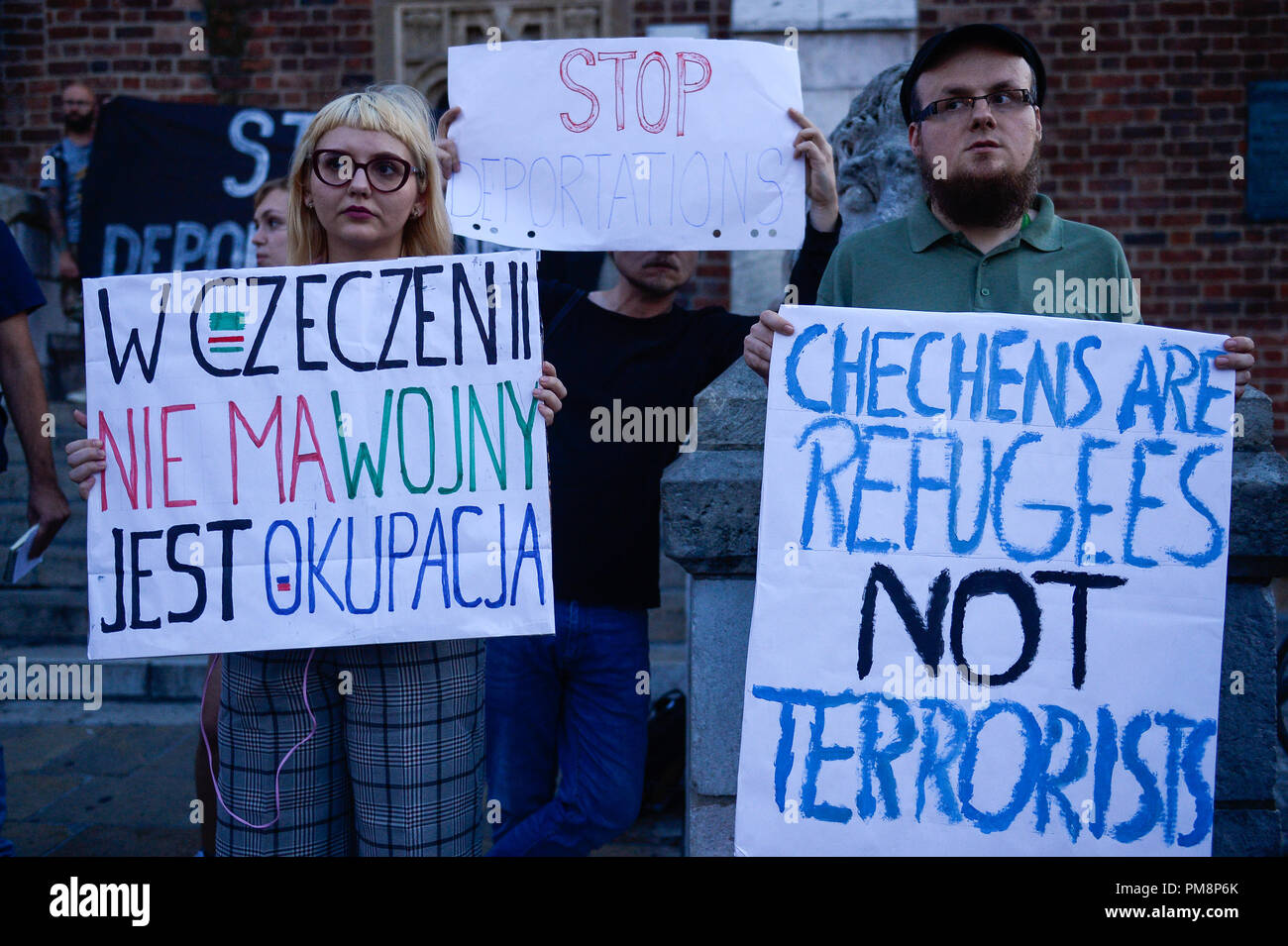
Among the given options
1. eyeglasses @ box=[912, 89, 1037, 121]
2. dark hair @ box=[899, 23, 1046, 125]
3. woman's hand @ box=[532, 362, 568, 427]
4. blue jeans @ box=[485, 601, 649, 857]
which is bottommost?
blue jeans @ box=[485, 601, 649, 857]

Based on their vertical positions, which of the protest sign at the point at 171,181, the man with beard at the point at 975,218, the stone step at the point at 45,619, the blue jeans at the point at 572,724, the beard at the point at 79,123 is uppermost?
the beard at the point at 79,123

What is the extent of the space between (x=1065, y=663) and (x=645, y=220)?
1321 millimetres

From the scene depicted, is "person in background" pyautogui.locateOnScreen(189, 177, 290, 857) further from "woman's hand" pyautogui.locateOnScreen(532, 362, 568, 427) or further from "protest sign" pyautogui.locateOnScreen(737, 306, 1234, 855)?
"protest sign" pyautogui.locateOnScreen(737, 306, 1234, 855)

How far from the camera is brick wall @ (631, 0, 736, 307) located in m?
6.32

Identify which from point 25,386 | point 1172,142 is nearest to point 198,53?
point 25,386

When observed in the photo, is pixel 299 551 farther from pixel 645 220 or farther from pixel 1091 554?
pixel 1091 554

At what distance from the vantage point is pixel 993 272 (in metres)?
2.07

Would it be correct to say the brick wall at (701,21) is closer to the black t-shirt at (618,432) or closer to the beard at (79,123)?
the beard at (79,123)

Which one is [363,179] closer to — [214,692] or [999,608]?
[214,692]

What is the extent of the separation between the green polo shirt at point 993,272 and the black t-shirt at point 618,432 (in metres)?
0.52

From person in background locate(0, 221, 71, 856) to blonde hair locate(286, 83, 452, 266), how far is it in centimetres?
98

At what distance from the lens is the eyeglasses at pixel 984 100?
2.02m

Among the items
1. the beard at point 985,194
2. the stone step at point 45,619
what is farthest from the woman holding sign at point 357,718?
the stone step at point 45,619

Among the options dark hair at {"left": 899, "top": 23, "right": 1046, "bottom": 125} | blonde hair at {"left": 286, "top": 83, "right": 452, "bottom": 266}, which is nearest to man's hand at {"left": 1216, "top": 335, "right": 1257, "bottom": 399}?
dark hair at {"left": 899, "top": 23, "right": 1046, "bottom": 125}
